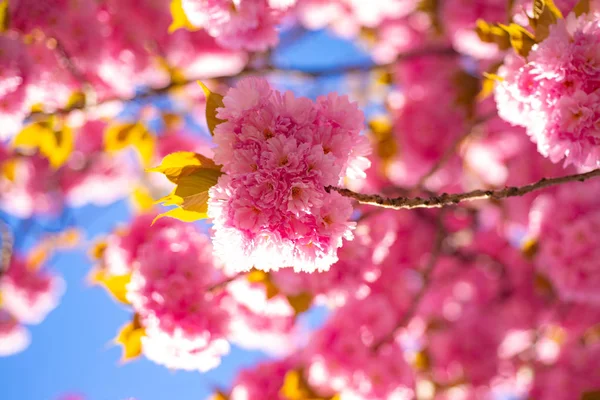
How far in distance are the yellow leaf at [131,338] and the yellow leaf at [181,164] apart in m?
0.55

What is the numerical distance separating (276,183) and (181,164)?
0.23m

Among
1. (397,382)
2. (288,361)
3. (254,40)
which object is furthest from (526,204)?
(254,40)

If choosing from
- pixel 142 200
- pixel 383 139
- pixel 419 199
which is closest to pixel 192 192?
pixel 419 199

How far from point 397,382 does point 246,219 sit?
1085mm

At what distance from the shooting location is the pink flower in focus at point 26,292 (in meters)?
2.88

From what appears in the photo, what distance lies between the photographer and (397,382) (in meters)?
1.56

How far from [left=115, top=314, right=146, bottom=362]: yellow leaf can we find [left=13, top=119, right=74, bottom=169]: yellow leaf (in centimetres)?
89

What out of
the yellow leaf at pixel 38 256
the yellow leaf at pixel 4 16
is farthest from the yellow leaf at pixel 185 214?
the yellow leaf at pixel 38 256

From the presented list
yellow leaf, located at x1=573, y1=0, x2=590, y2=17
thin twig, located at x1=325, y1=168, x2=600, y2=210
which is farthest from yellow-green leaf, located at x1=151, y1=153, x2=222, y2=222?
yellow leaf, located at x1=573, y1=0, x2=590, y2=17

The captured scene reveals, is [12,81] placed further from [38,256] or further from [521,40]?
[38,256]

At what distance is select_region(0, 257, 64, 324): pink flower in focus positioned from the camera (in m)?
2.88

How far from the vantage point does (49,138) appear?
179cm

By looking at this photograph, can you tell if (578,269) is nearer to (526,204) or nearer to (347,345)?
(526,204)

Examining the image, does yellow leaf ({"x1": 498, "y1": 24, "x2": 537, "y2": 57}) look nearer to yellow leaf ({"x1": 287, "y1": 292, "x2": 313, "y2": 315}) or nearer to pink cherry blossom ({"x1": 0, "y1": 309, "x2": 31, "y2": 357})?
yellow leaf ({"x1": 287, "y1": 292, "x2": 313, "y2": 315})
